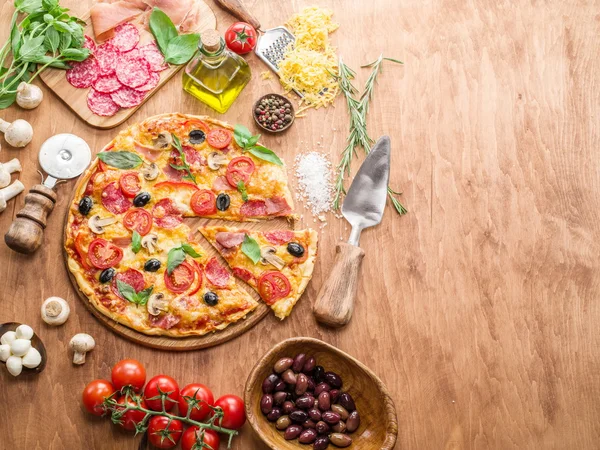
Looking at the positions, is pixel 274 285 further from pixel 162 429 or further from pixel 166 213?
pixel 162 429

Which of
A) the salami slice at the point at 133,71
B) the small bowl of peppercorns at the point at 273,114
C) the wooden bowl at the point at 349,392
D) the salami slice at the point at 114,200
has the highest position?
the small bowl of peppercorns at the point at 273,114

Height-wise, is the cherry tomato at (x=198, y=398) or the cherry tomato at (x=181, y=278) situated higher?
the cherry tomato at (x=181, y=278)

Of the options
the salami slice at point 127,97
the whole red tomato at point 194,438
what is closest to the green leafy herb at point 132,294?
the whole red tomato at point 194,438

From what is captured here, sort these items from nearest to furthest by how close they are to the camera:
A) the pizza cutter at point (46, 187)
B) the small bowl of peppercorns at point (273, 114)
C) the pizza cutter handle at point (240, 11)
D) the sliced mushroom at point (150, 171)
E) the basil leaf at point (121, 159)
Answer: the pizza cutter at point (46, 187) < the basil leaf at point (121, 159) < the sliced mushroom at point (150, 171) < the small bowl of peppercorns at point (273, 114) < the pizza cutter handle at point (240, 11)

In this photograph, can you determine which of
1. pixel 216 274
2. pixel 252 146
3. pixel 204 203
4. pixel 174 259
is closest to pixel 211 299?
pixel 216 274

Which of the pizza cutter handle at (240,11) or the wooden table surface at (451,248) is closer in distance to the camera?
the wooden table surface at (451,248)

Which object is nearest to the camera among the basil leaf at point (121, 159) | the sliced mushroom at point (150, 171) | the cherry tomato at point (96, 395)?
the cherry tomato at point (96, 395)

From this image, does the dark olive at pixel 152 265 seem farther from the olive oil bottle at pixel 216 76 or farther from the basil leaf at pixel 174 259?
the olive oil bottle at pixel 216 76

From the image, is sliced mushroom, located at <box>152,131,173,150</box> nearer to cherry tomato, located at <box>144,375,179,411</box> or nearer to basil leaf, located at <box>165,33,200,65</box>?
basil leaf, located at <box>165,33,200,65</box>
